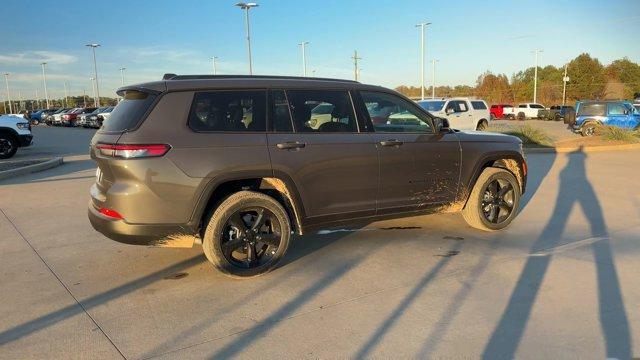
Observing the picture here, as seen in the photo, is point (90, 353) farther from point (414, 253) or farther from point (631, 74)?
point (631, 74)

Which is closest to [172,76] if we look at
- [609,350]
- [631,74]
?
[609,350]

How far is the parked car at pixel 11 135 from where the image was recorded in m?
15.2

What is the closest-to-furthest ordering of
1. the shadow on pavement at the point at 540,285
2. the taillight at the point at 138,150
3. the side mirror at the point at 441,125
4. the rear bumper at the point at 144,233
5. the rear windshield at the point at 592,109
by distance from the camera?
1. the shadow on pavement at the point at 540,285
2. the taillight at the point at 138,150
3. the rear bumper at the point at 144,233
4. the side mirror at the point at 441,125
5. the rear windshield at the point at 592,109

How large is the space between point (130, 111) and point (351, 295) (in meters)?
2.54

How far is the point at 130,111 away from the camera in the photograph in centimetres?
454

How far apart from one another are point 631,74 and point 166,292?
9778cm

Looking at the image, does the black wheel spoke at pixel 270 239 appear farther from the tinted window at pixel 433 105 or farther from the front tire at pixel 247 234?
the tinted window at pixel 433 105

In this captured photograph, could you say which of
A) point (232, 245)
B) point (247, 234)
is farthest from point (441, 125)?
point (232, 245)

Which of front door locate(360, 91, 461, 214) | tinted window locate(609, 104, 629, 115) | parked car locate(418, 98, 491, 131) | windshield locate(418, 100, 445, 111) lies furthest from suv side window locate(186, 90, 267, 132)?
tinted window locate(609, 104, 629, 115)

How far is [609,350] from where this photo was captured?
3.28 meters

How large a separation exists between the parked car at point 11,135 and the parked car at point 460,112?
543 inches

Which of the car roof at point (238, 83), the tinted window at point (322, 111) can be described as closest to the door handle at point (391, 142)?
the tinted window at point (322, 111)

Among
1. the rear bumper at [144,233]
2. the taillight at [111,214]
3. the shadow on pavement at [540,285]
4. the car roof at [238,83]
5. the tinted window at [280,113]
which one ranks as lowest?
the shadow on pavement at [540,285]

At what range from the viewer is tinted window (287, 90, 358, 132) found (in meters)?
4.95
